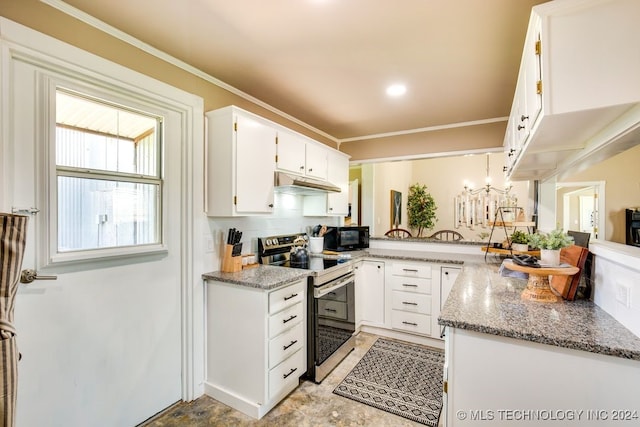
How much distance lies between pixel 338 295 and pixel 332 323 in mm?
248

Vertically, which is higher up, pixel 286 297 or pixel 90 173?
pixel 90 173

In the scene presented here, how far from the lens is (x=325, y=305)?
2.45m

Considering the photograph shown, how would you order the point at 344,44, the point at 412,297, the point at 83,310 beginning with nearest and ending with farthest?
1. the point at 83,310
2. the point at 344,44
3. the point at 412,297

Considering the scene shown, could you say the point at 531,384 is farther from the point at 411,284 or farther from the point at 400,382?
the point at 411,284

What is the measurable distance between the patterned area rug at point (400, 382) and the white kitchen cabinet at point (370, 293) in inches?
14.1

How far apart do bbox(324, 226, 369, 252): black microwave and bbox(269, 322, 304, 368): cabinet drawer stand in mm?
1453

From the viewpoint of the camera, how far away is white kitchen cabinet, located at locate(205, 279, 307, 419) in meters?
1.95

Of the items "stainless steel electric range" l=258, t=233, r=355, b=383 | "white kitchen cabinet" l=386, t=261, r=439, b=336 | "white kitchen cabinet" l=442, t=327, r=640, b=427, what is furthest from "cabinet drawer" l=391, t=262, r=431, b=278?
"white kitchen cabinet" l=442, t=327, r=640, b=427

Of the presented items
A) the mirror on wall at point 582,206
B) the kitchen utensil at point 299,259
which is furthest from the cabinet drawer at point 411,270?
the mirror on wall at point 582,206

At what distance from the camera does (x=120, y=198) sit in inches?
71.7

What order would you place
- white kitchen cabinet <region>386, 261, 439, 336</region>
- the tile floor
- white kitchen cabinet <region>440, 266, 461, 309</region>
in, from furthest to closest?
1. white kitchen cabinet <region>386, 261, 439, 336</region>
2. white kitchen cabinet <region>440, 266, 461, 309</region>
3. the tile floor

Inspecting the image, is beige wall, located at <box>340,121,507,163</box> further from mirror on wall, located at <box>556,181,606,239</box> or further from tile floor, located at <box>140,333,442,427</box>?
tile floor, located at <box>140,333,442,427</box>

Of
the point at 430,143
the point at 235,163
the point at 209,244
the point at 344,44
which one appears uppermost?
the point at 344,44

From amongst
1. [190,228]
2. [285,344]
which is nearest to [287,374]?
[285,344]
